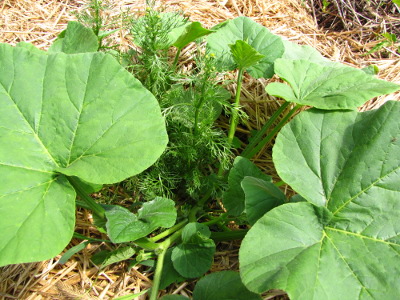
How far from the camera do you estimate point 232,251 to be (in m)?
1.90

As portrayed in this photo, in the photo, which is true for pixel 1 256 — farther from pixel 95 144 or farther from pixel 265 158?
pixel 265 158

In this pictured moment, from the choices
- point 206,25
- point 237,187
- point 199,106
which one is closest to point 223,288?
point 237,187

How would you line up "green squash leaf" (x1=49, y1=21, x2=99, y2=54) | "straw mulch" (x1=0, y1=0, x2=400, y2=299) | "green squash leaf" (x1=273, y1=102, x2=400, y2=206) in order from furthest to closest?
1. "green squash leaf" (x1=49, y1=21, x2=99, y2=54)
2. "straw mulch" (x1=0, y1=0, x2=400, y2=299)
3. "green squash leaf" (x1=273, y1=102, x2=400, y2=206)

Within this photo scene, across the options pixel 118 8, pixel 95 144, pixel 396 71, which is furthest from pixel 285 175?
pixel 118 8

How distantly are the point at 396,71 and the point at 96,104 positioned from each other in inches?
76.8

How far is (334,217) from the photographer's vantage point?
148 centimetres

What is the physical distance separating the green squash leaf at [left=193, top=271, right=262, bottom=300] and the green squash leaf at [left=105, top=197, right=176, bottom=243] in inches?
12.3

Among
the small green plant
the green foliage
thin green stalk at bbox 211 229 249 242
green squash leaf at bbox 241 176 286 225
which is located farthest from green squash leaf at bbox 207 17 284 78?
the small green plant

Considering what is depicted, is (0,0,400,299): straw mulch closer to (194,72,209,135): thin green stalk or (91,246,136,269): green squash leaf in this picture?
(91,246,136,269): green squash leaf

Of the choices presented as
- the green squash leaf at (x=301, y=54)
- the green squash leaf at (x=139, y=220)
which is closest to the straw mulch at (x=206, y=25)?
the green squash leaf at (x=301, y=54)

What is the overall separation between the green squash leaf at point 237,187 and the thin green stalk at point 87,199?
53 cm

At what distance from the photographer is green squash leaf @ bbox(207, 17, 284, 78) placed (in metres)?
2.04

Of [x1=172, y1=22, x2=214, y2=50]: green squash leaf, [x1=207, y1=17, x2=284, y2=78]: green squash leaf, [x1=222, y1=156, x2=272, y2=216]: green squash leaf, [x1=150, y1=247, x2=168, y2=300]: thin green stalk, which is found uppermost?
[x1=172, y1=22, x2=214, y2=50]: green squash leaf

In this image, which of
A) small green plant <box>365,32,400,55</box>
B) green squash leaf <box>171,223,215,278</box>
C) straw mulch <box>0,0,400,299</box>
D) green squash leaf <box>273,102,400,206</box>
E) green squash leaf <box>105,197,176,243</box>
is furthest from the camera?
small green plant <box>365,32,400,55</box>
